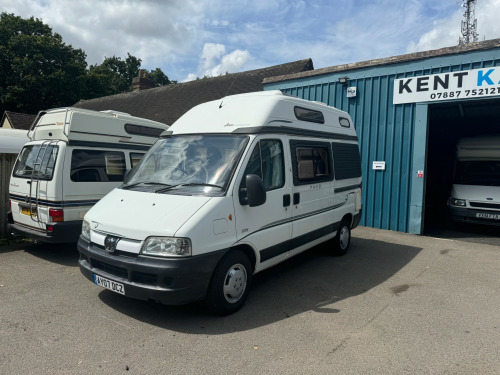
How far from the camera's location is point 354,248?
759 cm

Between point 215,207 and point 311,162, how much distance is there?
2.29 meters

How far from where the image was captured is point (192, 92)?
2039 cm

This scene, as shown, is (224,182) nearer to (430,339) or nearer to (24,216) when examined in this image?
(430,339)

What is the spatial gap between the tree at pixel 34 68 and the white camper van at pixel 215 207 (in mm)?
33908

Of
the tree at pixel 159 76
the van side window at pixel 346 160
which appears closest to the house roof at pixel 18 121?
the van side window at pixel 346 160

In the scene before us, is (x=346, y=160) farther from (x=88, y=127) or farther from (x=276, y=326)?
(x=88, y=127)

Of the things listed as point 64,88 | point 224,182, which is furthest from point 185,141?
point 64,88

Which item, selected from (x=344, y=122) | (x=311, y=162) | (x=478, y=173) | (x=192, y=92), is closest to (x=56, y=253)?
(x=311, y=162)

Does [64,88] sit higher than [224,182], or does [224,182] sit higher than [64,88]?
[64,88]

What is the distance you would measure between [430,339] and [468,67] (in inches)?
276

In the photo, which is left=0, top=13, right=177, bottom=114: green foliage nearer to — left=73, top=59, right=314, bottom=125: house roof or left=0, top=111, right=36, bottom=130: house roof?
left=0, top=111, right=36, bottom=130: house roof

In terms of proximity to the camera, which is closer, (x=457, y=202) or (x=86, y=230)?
(x=86, y=230)

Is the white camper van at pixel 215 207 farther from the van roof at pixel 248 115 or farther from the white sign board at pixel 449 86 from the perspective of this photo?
the white sign board at pixel 449 86

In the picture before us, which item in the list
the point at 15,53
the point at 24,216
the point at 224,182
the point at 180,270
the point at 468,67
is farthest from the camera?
the point at 15,53
